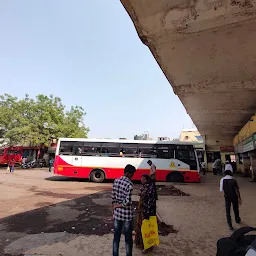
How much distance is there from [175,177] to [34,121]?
19.2m

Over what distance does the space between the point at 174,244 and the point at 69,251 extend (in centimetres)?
203

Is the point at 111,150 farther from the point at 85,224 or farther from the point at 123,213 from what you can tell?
the point at 123,213

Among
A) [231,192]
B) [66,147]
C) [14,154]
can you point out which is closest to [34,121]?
[14,154]

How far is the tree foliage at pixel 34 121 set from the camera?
2558 cm

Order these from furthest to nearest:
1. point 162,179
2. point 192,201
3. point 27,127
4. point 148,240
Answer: point 27,127
point 162,179
point 192,201
point 148,240

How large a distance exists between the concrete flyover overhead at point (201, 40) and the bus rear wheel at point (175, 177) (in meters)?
7.21

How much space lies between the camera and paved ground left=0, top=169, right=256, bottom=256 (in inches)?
167

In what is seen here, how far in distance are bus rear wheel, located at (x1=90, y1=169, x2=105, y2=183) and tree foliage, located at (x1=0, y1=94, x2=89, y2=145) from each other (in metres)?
13.7

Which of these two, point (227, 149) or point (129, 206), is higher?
point (227, 149)

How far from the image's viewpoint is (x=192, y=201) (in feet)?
29.1

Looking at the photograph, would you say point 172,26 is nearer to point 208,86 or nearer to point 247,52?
point 247,52

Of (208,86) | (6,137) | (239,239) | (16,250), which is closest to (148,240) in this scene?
(239,239)

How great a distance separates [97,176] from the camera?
48.7 feet

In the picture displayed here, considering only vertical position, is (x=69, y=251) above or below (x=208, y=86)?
below
